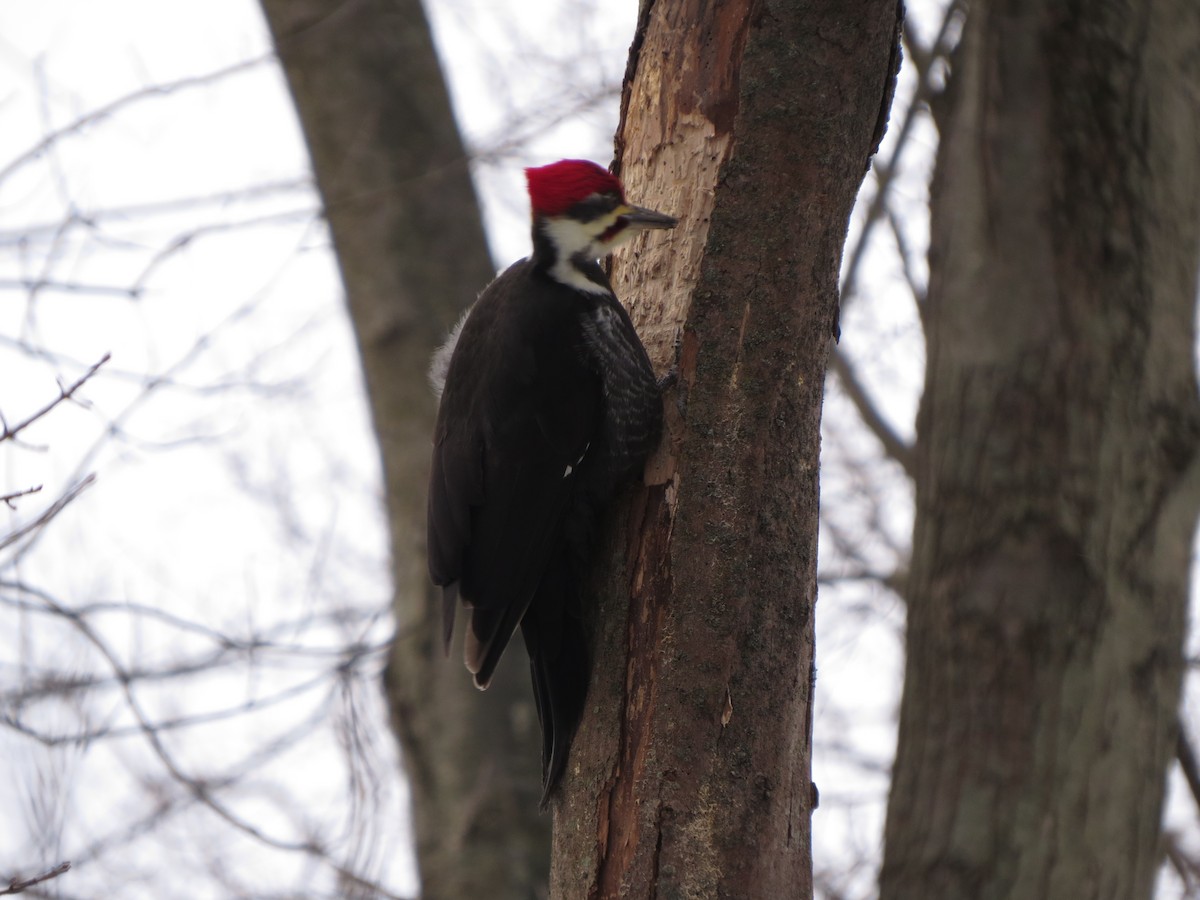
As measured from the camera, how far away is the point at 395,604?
4520 millimetres

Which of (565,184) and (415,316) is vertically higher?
(415,316)

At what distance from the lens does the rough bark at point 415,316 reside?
4250 mm

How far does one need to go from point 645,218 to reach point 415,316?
7.89 ft

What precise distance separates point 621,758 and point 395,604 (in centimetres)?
270

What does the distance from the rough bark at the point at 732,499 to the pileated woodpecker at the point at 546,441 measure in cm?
9

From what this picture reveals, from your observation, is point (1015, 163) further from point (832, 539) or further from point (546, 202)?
point (832, 539)

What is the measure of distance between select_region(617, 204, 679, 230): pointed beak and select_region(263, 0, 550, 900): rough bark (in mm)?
2077

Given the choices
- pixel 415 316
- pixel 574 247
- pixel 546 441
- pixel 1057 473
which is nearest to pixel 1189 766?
pixel 1057 473

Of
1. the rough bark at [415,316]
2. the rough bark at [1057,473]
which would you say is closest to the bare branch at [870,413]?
the rough bark at [415,316]

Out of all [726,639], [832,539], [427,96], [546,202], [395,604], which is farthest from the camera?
[832,539]

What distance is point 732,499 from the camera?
2004mm

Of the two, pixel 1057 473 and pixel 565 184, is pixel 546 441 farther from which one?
pixel 1057 473

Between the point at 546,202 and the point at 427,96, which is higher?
the point at 427,96

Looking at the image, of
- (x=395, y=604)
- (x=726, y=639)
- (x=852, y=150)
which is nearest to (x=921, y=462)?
(x=852, y=150)
